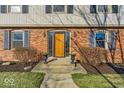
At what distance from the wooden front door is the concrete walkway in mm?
781

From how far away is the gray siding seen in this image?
19.8 m

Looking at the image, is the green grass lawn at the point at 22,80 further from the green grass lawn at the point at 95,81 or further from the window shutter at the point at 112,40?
the window shutter at the point at 112,40

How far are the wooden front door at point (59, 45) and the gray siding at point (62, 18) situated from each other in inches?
41.3

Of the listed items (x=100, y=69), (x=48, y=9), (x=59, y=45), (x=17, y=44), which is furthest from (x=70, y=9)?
(x=100, y=69)

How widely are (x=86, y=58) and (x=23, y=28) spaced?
494 centimetres

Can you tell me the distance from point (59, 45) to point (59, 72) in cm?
532

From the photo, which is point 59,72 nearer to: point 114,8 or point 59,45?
point 59,45

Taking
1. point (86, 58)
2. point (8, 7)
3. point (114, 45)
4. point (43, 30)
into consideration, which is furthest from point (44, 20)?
point (114, 45)

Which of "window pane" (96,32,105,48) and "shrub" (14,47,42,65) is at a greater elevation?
"window pane" (96,32,105,48)

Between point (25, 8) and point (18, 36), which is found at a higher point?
point (25, 8)

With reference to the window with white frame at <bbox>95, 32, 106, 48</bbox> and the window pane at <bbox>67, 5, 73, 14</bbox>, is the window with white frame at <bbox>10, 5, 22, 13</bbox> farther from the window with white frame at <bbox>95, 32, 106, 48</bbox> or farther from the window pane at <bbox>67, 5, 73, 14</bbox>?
the window with white frame at <bbox>95, 32, 106, 48</bbox>

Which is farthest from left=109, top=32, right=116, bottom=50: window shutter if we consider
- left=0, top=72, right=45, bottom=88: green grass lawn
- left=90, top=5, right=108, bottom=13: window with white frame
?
left=0, top=72, right=45, bottom=88: green grass lawn

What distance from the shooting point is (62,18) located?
19.9m
